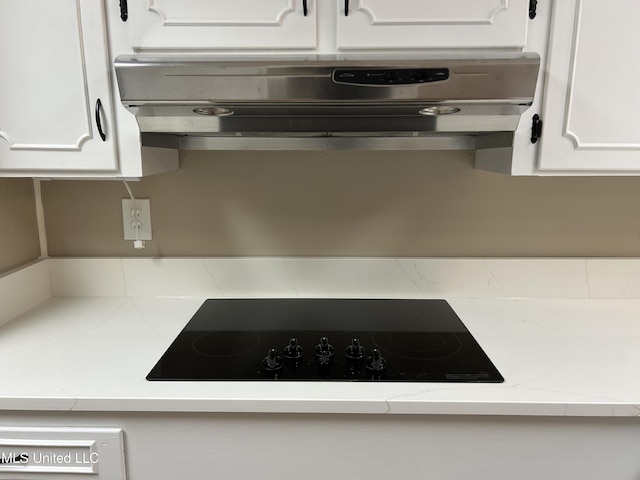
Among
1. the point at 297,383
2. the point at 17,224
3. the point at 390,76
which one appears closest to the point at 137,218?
the point at 17,224

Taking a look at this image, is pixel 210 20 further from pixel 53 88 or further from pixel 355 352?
pixel 355 352

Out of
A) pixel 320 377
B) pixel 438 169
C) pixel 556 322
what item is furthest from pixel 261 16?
pixel 556 322

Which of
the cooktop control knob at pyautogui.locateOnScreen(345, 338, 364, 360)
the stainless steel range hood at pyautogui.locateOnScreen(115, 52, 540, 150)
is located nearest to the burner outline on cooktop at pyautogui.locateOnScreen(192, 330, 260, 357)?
the cooktop control knob at pyautogui.locateOnScreen(345, 338, 364, 360)

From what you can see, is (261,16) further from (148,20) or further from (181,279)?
(181,279)

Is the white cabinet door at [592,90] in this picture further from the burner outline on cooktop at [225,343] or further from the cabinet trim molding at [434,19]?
the burner outline on cooktop at [225,343]

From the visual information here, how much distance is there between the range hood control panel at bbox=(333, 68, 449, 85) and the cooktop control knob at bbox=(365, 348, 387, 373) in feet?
1.91

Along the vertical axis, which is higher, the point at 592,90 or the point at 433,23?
the point at 433,23

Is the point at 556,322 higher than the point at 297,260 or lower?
lower

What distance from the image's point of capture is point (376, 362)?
955mm

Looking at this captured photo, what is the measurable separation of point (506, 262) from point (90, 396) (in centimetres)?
116

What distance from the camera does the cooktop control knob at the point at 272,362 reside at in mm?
953

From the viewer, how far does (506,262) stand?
134cm

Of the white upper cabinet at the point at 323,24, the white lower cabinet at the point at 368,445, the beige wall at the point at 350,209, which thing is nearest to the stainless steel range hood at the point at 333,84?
the white upper cabinet at the point at 323,24

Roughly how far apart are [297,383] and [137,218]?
78 cm
